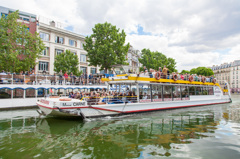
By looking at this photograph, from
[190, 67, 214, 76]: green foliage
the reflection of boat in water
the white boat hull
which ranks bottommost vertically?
the reflection of boat in water

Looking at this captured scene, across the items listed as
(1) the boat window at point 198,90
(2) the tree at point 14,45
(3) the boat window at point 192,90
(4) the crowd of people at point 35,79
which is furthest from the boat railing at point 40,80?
(1) the boat window at point 198,90

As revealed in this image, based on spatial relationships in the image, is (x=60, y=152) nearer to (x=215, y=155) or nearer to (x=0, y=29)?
(x=215, y=155)

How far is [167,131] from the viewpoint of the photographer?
31.3 ft

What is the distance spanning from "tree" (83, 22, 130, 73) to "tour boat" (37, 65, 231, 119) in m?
13.3

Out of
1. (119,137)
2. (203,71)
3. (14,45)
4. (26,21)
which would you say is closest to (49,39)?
(26,21)

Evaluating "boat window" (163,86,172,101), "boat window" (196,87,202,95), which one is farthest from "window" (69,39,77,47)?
"boat window" (196,87,202,95)

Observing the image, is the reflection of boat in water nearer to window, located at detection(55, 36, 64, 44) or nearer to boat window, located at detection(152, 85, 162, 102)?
boat window, located at detection(152, 85, 162, 102)

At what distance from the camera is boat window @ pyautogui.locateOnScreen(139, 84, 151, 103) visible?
15.3 metres

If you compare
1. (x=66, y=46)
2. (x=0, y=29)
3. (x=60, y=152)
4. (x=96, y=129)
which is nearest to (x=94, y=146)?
(x=60, y=152)

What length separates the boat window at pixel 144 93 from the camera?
1528cm

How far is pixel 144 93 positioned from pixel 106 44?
1701 cm

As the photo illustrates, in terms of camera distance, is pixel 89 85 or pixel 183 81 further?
pixel 89 85

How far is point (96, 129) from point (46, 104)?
14.5 feet

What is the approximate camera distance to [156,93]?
16.6 metres
